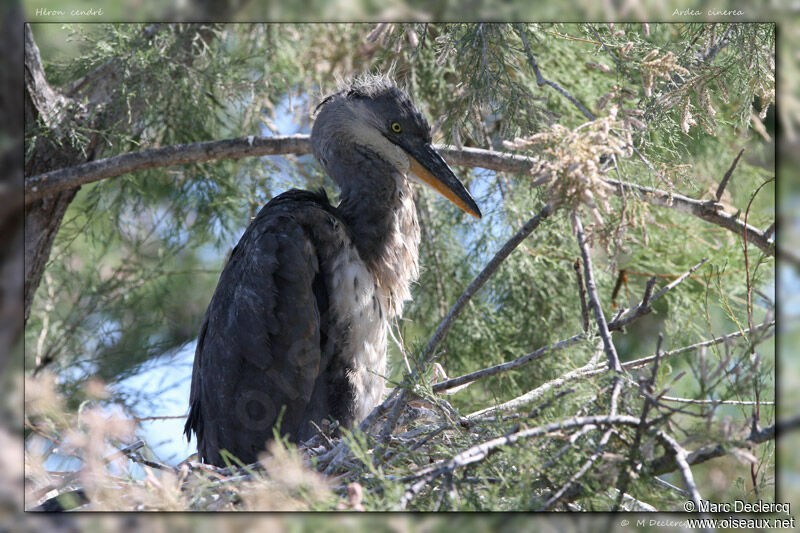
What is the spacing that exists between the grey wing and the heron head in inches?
21.2

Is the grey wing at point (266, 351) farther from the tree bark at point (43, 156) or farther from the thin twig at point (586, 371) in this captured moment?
the tree bark at point (43, 156)

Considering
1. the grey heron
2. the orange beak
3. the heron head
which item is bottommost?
the grey heron

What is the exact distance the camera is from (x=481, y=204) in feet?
10.7

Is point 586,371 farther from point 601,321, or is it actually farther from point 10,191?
point 10,191

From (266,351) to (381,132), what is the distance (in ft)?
3.21

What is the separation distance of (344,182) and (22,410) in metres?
1.67

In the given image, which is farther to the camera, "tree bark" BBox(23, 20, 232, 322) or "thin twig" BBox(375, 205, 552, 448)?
"tree bark" BBox(23, 20, 232, 322)

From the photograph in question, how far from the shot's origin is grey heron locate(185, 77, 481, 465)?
236 cm

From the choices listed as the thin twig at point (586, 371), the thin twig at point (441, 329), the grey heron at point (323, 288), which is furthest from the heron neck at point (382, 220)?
the thin twig at point (441, 329)

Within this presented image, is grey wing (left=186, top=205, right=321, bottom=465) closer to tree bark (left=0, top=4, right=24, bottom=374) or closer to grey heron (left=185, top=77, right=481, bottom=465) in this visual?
grey heron (left=185, top=77, right=481, bottom=465)

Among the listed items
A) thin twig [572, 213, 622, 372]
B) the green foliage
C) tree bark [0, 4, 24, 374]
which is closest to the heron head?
the green foliage

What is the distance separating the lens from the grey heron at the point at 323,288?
2.36 meters

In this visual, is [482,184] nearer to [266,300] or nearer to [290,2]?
[266,300]

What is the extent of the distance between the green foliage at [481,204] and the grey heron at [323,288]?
0.62 feet
